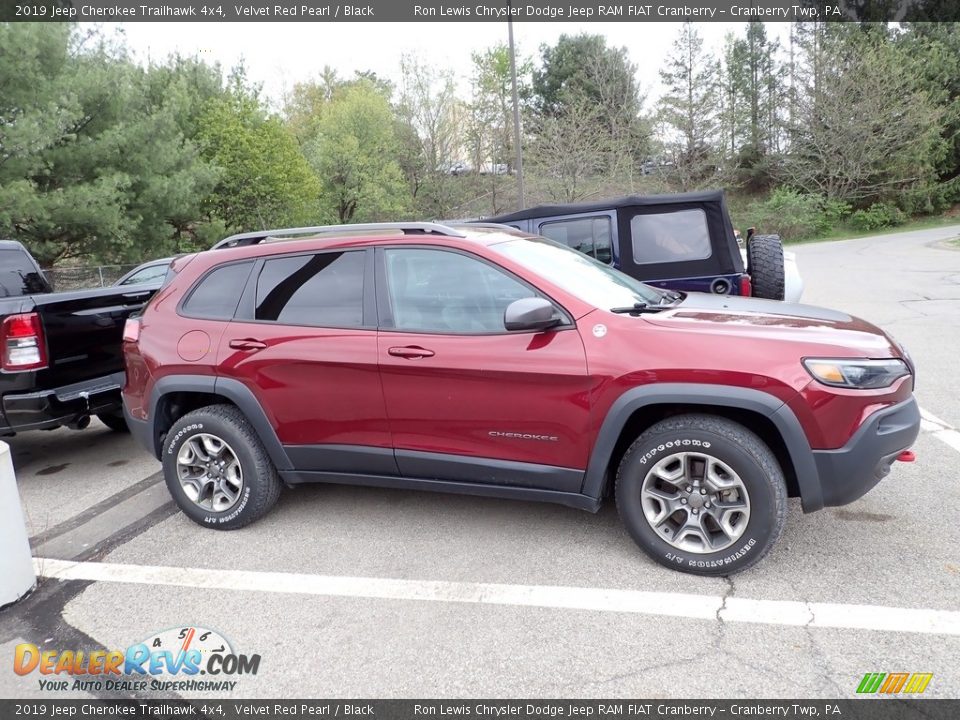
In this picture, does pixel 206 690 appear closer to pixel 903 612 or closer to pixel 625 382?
pixel 625 382

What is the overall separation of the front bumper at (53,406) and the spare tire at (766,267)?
20.3ft

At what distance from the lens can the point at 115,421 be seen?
6.49 m

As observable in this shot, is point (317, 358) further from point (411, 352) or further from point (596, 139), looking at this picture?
point (596, 139)

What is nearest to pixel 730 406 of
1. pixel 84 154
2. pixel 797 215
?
pixel 84 154

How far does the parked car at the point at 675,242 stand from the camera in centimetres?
680

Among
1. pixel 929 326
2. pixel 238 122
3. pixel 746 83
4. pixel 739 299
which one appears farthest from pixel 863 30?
pixel 739 299

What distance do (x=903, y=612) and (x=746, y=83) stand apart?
4657 centimetres

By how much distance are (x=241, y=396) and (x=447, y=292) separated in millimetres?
1383

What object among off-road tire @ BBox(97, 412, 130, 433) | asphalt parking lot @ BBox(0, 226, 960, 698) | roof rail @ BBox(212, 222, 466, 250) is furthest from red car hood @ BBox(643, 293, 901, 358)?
off-road tire @ BBox(97, 412, 130, 433)

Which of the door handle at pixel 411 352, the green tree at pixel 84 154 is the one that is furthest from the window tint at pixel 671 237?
the green tree at pixel 84 154

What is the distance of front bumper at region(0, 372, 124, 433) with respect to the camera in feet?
15.4

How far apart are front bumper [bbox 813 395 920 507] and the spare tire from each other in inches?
160

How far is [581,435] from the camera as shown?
10.8 ft

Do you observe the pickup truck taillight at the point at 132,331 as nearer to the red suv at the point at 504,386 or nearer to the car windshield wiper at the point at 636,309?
the red suv at the point at 504,386
